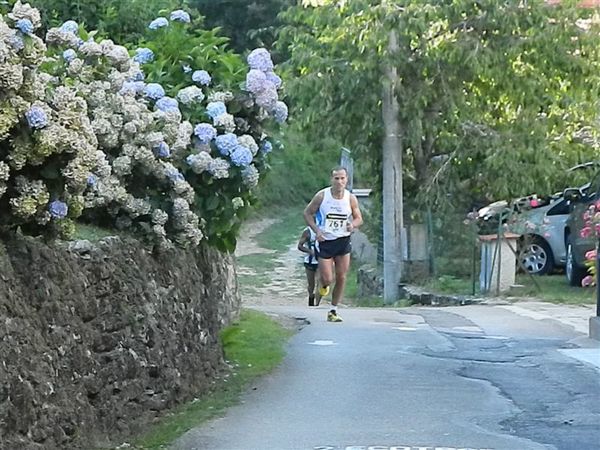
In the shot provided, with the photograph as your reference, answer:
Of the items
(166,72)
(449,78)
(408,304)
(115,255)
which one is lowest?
(408,304)

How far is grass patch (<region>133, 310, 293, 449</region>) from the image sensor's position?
7336 millimetres

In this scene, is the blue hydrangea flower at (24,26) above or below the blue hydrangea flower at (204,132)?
above

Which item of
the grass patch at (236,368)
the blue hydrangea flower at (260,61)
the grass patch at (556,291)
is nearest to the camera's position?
the grass patch at (236,368)

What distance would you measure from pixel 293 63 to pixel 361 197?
286 inches

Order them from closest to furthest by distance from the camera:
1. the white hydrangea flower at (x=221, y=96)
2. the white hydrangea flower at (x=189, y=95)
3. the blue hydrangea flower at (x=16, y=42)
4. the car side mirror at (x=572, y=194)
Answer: the blue hydrangea flower at (x=16, y=42) → the white hydrangea flower at (x=189, y=95) → the white hydrangea flower at (x=221, y=96) → the car side mirror at (x=572, y=194)

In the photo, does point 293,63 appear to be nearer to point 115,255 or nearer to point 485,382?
point 485,382

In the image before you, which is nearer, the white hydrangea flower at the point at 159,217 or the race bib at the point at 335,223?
the white hydrangea flower at the point at 159,217

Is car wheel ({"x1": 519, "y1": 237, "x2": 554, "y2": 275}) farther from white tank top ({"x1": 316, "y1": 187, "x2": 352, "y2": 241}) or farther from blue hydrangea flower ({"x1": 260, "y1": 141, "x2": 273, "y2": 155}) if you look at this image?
blue hydrangea flower ({"x1": 260, "y1": 141, "x2": 273, "y2": 155})

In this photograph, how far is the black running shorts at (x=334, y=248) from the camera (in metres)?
13.4

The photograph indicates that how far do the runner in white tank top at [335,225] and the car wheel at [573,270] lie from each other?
5542 mm

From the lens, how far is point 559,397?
8586mm

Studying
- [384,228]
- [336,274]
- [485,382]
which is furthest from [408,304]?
[485,382]

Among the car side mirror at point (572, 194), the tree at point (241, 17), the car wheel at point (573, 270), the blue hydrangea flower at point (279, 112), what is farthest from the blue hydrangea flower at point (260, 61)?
the tree at point (241, 17)

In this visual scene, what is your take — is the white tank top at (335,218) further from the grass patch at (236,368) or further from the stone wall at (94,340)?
the stone wall at (94,340)
